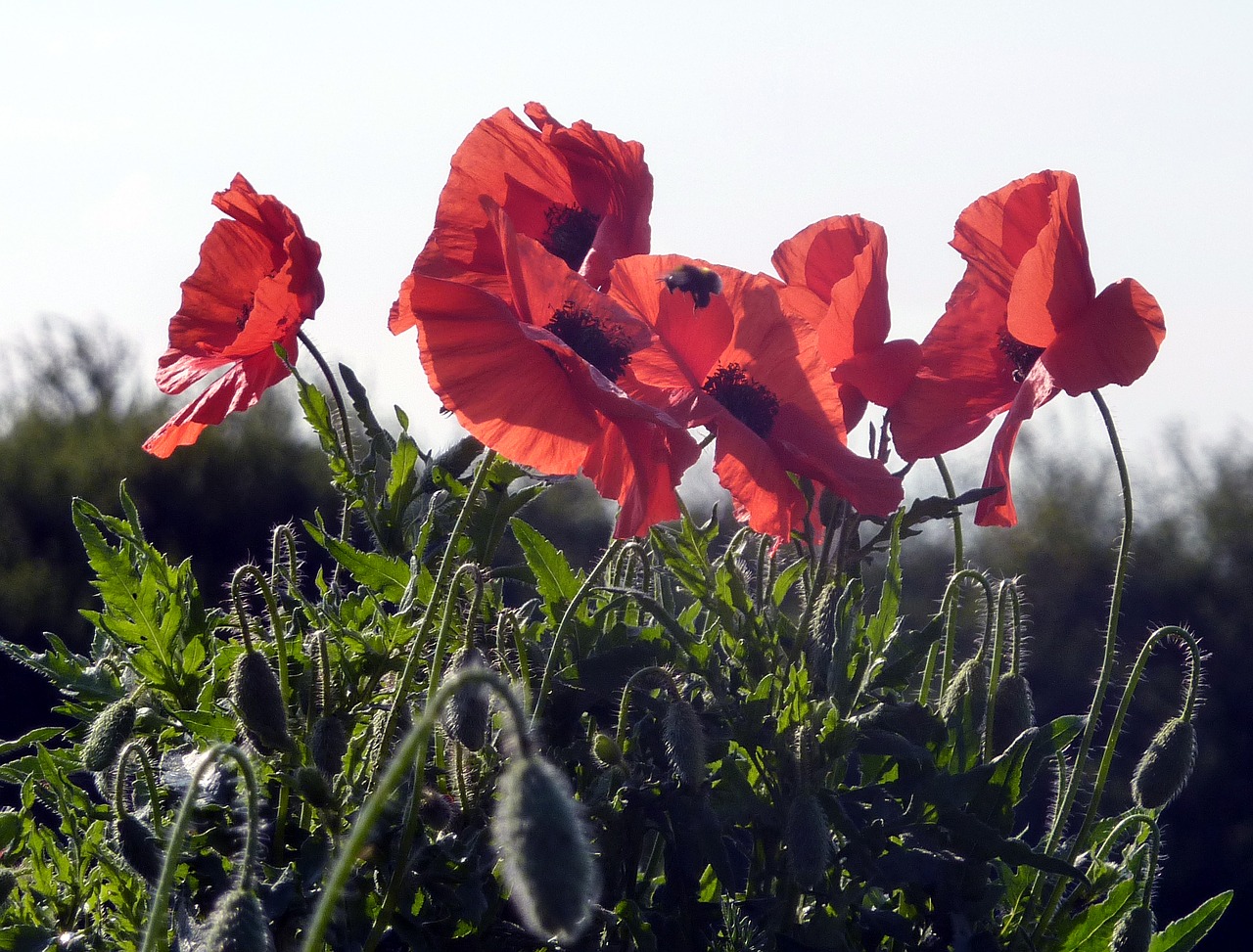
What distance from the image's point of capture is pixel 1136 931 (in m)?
1.17

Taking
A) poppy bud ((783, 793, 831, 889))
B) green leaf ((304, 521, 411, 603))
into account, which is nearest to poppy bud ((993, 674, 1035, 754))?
poppy bud ((783, 793, 831, 889))

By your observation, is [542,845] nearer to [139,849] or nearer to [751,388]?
[139,849]

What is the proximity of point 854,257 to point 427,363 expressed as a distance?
0.44m

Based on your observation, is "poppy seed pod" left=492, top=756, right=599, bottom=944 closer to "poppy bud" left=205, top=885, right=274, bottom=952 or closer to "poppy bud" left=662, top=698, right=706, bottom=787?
"poppy bud" left=205, top=885, right=274, bottom=952

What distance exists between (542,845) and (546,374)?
57cm

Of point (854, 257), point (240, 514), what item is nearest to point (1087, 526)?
point (240, 514)

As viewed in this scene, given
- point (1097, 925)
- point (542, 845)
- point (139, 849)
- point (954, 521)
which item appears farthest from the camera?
point (954, 521)

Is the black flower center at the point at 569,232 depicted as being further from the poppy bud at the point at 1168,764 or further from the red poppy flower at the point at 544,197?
the poppy bud at the point at 1168,764

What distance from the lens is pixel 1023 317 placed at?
125 centimetres

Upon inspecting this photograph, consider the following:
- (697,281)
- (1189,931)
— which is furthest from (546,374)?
(1189,931)

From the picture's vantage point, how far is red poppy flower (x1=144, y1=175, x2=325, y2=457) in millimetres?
1301

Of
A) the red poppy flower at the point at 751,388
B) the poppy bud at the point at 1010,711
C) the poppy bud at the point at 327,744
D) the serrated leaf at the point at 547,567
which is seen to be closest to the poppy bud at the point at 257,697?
the poppy bud at the point at 327,744

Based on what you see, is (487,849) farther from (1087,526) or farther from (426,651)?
(1087,526)

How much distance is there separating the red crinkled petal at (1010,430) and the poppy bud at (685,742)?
0.37 metres
